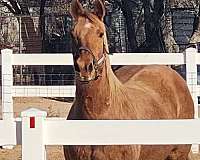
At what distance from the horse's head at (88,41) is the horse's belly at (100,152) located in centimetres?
66

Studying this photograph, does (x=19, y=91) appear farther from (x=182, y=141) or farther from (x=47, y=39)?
(x=47, y=39)

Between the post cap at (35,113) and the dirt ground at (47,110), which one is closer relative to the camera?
the post cap at (35,113)

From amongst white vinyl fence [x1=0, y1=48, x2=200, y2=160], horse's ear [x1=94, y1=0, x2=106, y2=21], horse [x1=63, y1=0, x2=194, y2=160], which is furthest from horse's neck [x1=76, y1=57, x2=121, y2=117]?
white vinyl fence [x1=0, y1=48, x2=200, y2=160]

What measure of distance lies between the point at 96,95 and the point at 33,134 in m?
1.21

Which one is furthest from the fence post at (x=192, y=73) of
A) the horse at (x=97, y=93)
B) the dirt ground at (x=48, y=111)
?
the horse at (x=97, y=93)

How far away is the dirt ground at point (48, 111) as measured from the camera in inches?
406

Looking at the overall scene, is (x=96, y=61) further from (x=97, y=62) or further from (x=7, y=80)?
(x=7, y=80)

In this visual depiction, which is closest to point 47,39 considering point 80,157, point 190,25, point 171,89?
point 190,25

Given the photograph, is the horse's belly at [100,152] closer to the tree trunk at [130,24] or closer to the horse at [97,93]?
the horse at [97,93]

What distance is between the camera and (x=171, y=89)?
7.86m

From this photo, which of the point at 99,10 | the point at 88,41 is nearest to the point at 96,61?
the point at 88,41

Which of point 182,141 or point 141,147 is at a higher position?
point 182,141

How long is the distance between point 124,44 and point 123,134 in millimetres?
24853

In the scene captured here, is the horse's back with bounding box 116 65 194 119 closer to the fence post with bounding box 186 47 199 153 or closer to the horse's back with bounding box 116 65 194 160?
the horse's back with bounding box 116 65 194 160
